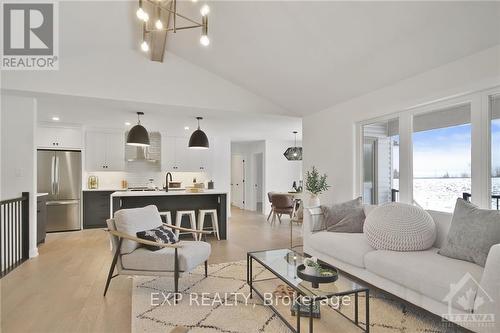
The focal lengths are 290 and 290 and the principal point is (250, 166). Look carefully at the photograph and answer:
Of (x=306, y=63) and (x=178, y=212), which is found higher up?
(x=306, y=63)

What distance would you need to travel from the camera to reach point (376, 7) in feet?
8.93

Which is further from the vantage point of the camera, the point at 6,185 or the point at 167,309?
the point at 6,185

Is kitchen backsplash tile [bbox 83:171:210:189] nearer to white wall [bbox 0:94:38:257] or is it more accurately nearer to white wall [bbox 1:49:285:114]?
white wall [bbox 0:94:38:257]

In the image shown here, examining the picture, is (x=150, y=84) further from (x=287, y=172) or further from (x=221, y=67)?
(x=287, y=172)

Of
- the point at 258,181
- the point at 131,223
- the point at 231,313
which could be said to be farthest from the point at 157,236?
the point at 258,181

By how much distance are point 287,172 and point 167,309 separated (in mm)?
7118

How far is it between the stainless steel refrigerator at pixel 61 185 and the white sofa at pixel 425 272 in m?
5.59

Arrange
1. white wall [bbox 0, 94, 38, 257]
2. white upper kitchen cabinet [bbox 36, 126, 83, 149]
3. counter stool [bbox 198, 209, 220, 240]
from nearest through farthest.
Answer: white wall [bbox 0, 94, 38, 257] → counter stool [bbox 198, 209, 220, 240] → white upper kitchen cabinet [bbox 36, 126, 83, 149]

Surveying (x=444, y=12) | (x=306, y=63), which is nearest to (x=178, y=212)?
(x=306, y=63)

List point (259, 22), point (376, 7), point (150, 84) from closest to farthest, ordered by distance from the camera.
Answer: point (376, 7) < point (259, 22) < point (150, 84)

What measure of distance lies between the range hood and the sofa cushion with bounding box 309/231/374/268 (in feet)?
17.4

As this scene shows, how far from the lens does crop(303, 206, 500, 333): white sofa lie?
186 cm

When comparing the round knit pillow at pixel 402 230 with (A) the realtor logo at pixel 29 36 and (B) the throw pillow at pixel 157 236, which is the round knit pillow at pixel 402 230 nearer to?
(B) the throw pillow at pixel 157 236

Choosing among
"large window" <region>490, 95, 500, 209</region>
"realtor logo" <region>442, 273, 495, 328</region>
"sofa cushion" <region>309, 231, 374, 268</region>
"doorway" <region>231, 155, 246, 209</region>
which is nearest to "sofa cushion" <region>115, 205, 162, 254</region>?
"sofa cushion" <region>309, 231, 374, 268</region>
